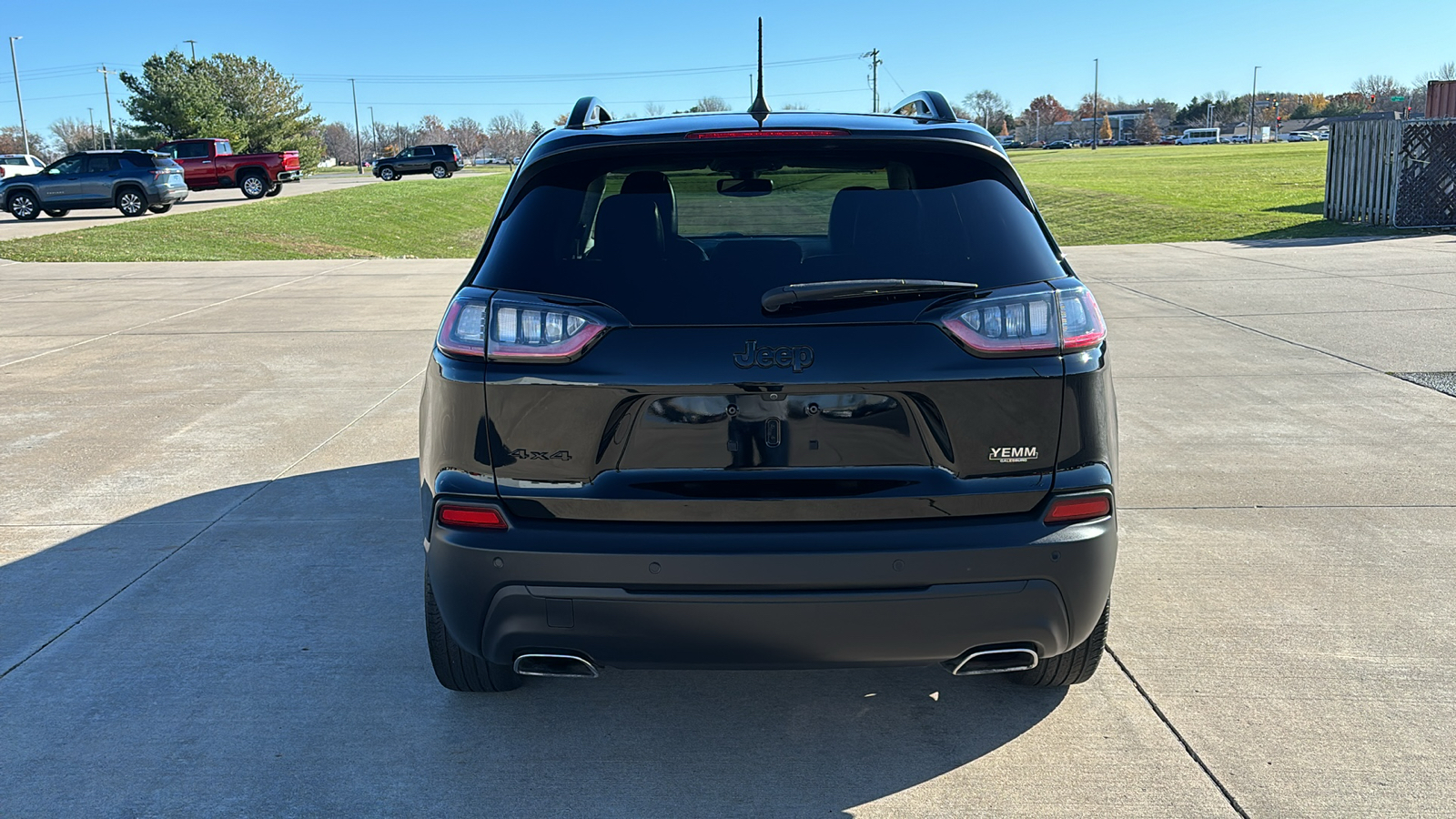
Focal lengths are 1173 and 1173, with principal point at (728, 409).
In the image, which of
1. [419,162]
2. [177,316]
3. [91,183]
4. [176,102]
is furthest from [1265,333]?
[176,102]

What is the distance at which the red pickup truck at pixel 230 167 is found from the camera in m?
40.1

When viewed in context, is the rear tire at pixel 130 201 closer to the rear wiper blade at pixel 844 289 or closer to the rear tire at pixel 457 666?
the rear tire at pixel 457 666

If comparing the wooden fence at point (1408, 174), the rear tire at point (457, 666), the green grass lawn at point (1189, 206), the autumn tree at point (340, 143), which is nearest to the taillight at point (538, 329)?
the rear tire at point (457, 666)

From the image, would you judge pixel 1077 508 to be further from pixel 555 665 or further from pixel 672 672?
pixel 672 672

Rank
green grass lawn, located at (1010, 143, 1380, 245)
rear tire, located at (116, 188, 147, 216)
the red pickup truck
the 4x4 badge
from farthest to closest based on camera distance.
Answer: the red pickup truck, rear tire, located at (116, 188, 147, 216), green grass lawn, located at (1010, 143, 1380, 245), the 4x4 badge

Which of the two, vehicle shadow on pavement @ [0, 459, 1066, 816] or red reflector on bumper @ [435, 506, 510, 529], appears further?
vehicle shadow on pavement @ [0, 459, 1066, 816]

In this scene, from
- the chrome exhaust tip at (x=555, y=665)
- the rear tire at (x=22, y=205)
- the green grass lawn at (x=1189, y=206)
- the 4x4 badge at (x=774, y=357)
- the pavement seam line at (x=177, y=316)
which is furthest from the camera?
the rear tire at (x=22, y=205)

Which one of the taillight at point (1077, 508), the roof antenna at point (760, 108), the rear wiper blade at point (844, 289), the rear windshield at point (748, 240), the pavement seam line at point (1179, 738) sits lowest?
the pavement seam line at point (1179, 738)

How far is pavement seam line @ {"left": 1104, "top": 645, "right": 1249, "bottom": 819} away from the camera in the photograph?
300 cm

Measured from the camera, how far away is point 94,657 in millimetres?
3939

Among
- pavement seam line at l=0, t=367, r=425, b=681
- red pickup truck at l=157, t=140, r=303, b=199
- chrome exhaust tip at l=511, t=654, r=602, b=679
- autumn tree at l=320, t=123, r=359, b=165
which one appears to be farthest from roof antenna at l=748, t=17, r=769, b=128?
autumn tree at l=320, t=123, r=359, b=165

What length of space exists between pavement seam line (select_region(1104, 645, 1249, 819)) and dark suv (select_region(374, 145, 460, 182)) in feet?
186

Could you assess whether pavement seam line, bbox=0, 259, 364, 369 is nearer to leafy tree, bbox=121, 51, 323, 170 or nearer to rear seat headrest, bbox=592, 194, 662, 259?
rear seat headrest, bbox=592, 194, 662, 259

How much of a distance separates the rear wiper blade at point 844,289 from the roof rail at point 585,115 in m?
0.98
